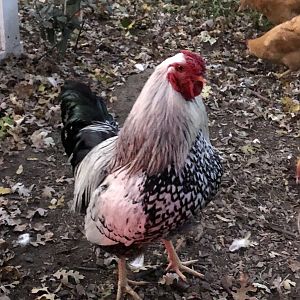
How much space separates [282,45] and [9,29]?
2184 millimetres

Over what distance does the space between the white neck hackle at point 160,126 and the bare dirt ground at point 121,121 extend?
873 millimetres

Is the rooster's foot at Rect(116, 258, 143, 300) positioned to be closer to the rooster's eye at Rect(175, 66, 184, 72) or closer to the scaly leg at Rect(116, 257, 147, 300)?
the scaly leg at Rect(116, 257, 147, 300)

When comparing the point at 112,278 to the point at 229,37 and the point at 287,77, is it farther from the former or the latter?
the point at 229,37

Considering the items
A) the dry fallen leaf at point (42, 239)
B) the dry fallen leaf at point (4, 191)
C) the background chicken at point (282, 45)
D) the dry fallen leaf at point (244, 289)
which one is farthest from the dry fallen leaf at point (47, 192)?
the background chicken at point (282, 45)

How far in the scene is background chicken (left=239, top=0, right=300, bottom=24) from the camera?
4.87m

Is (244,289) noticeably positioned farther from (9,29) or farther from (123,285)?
(9,29)

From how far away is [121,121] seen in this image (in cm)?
→ 438

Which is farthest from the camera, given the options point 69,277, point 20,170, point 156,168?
point 20,170

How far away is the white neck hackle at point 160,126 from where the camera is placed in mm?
2477

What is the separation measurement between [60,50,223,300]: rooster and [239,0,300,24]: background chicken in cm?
255

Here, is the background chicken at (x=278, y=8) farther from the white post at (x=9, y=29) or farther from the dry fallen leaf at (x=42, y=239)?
the dry fallen leaf at (x=42, y=239)

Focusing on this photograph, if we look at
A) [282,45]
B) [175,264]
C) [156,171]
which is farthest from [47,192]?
[282,45]

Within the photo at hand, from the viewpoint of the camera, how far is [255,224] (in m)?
3.56

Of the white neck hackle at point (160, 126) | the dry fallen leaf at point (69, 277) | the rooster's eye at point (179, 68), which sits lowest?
the dry fallen leaf at point (69, 277)
